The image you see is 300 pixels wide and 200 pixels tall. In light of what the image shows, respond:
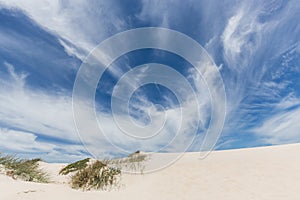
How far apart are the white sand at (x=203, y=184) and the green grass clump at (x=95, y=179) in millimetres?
569

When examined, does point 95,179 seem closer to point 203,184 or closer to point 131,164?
point 131,164

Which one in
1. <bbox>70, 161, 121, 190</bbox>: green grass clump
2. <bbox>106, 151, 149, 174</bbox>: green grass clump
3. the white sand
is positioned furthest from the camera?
<bbox>106, 151, 149, 174</bbox>: green grass clump

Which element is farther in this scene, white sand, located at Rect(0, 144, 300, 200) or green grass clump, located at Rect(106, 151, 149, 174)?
green grass clump, located at Rect(106, 151, 149, 174)

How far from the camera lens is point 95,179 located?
9.06 metres

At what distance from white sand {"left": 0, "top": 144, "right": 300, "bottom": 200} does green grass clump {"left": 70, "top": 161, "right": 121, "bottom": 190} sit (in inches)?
22.4

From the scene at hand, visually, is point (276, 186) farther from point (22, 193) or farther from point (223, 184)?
point (22, 193)

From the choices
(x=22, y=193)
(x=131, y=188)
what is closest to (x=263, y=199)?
(x=131, y=188)

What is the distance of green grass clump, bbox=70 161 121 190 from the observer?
880 centimetres

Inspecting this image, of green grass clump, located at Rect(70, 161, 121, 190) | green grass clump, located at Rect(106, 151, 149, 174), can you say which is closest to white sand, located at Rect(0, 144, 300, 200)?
green grass clump, located at Rect(70, 161, 121, 190)

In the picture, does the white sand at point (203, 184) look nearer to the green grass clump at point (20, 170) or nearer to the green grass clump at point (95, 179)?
the green grass clump at point (95, 179)

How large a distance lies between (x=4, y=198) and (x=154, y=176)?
571 cm

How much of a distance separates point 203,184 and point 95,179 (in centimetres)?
418

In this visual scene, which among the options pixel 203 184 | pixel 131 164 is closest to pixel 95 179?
pixel 131 164

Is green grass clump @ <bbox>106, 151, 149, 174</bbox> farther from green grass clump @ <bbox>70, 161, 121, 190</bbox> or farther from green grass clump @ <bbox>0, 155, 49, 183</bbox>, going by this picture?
green grass clump @ <bbox>0, 155, 49, 183</bbox>
